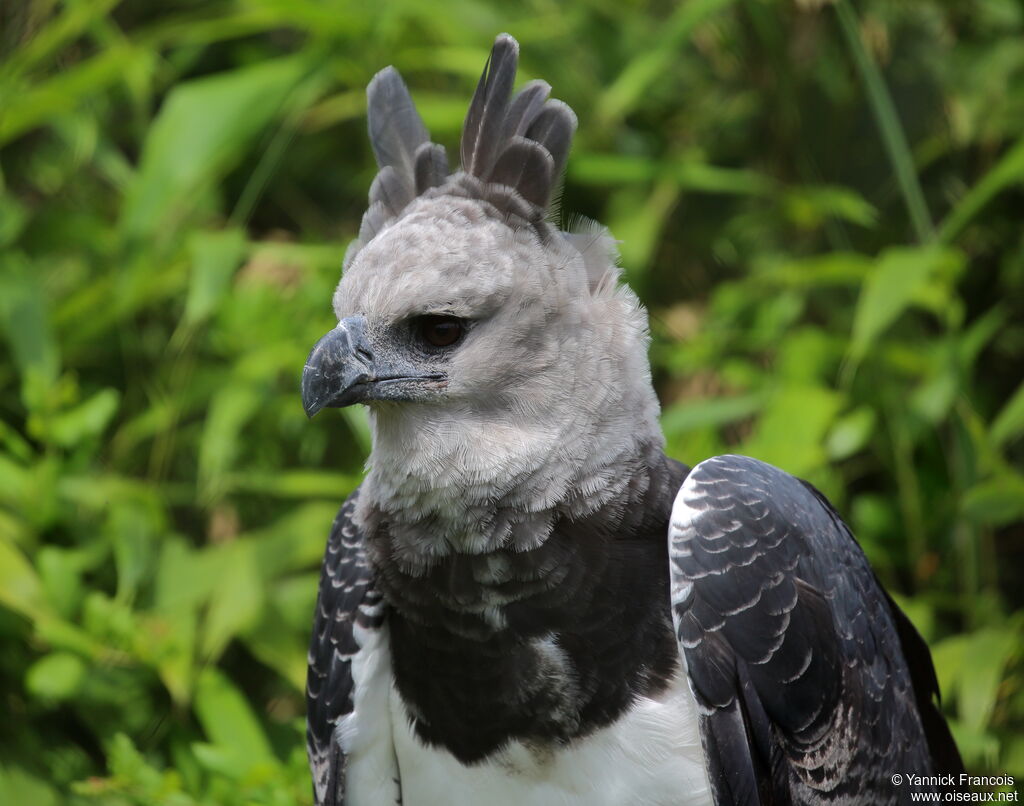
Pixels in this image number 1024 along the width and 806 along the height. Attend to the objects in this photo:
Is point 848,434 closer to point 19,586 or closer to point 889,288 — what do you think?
point 889,288

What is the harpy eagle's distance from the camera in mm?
1645

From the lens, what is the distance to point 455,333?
1677 millimetres

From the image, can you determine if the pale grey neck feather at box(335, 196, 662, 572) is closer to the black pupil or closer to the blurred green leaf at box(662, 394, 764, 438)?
the black pupil

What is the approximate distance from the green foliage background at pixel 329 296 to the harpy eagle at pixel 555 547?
0.76 m

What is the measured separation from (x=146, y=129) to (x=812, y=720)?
8.47 ft

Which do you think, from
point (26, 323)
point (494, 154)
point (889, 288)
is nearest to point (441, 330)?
point (494, 154)

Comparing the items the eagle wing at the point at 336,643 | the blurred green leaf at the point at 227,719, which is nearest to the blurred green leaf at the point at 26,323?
the blurred green leaf at the point at 227,719

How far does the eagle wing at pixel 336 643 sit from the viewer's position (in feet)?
6.04

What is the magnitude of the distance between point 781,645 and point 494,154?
0.81m

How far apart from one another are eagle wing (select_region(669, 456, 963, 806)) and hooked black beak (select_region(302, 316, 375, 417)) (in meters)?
0.48

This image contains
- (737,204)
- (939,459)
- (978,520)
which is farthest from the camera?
(737,204)

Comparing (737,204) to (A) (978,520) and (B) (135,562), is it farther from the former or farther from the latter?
(B) (135,562)

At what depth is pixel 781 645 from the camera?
1.66 m

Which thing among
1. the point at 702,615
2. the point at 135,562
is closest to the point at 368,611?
the point at 702,615
